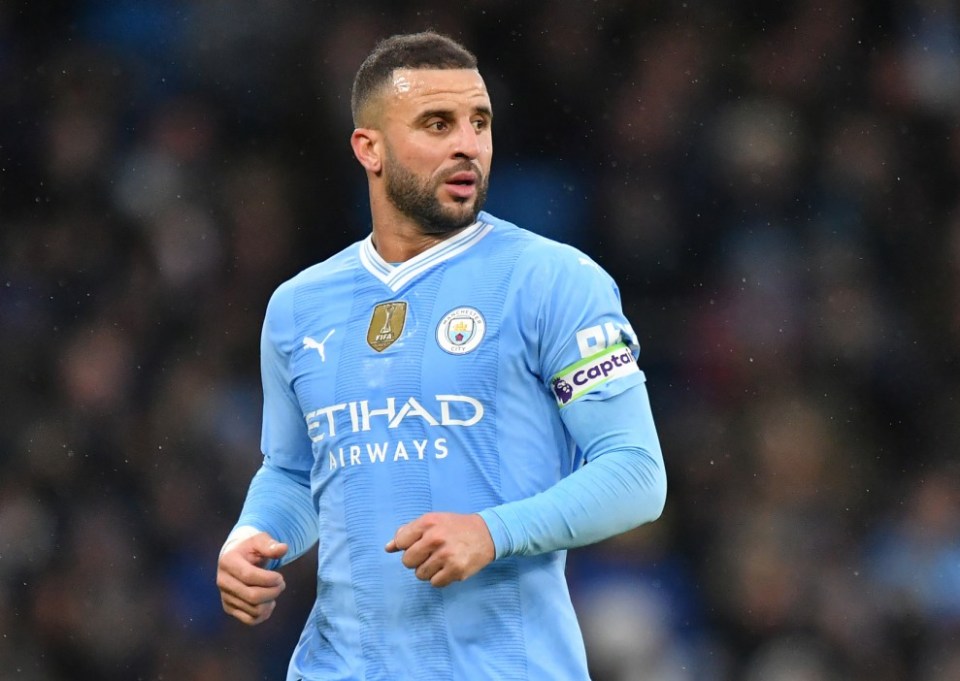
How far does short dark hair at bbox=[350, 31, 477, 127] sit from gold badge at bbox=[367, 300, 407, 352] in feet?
1.73

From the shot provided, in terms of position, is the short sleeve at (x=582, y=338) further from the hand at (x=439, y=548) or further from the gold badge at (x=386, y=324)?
the hand at (x=439, y=548)

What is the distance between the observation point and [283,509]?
3.21 metres

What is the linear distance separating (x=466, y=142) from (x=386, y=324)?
421 millimetres

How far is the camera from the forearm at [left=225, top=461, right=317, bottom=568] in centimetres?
316

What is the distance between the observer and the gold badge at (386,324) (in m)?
2.98

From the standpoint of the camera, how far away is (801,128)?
6918 millimetres

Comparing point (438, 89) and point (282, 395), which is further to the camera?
point (282, 395)

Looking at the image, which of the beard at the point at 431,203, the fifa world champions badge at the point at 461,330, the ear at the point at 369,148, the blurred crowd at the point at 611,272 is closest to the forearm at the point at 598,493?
the fifa world champions badge at the point at 461,330

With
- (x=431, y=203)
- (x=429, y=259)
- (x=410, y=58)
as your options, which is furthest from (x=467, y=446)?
(x=410, y=58)

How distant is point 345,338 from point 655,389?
11.9 feet

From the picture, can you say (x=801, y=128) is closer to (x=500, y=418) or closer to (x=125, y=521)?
(x=125, y=521)

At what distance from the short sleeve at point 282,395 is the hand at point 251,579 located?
1.19 ft

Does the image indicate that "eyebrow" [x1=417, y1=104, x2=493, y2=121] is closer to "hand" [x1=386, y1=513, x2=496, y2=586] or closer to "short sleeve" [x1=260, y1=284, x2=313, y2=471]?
"short sleeve" [x1=260, y1=284, x2=313, y2=471]

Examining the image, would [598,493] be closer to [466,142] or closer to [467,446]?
[467,446]
